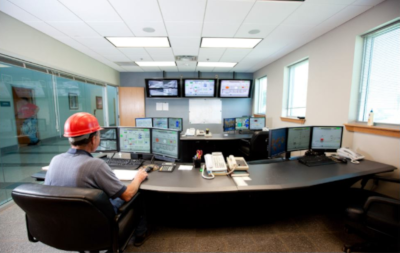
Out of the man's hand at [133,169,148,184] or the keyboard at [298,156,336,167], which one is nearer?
the man's hand at [133,169,148,184]

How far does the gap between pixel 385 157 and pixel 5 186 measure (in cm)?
557

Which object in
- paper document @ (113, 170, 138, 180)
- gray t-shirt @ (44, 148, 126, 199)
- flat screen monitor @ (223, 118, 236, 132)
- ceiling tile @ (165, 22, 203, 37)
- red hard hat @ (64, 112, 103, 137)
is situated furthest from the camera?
flat screen monitor @ (223, 118, 236, 132)

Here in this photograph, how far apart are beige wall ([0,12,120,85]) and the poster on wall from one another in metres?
0.86

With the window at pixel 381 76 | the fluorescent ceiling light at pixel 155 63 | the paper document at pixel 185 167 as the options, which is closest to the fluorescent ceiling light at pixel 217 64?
the fluorescent ceiling light at pixel 155 63

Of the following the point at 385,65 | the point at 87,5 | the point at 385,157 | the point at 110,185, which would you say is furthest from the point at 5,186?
the point at 385,65

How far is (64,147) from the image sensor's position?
12.8 ft

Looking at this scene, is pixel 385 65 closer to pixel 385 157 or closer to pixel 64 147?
pixel 385 157

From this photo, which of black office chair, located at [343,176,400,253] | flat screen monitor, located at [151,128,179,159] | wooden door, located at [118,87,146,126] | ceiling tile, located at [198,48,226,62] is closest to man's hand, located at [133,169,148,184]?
flat screen monitor, located at [151,128,179,159]

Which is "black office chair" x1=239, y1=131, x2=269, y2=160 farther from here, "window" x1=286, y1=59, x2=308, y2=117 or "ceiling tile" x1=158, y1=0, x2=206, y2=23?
"ceiling tile" x1=158, y1=0, x2=206, y2=23

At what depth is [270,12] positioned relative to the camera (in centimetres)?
207

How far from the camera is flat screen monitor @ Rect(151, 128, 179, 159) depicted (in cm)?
178

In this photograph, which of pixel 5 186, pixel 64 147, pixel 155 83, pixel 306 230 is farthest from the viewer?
pixel 155 83

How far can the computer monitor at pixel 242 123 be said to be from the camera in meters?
4.37

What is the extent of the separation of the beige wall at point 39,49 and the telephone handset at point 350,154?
4817 millimetres
